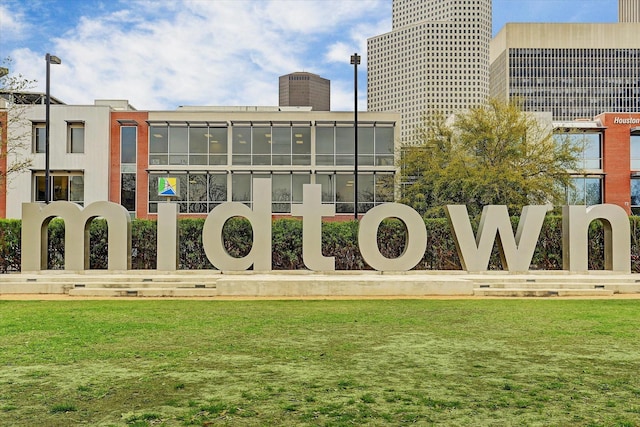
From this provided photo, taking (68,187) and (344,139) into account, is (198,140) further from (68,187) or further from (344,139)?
(344,139)

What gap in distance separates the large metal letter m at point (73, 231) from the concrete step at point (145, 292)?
9.14 ft

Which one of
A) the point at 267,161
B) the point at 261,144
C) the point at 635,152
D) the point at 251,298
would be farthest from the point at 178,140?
the point at 635,152

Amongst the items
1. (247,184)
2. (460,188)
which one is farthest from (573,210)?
(247,184)

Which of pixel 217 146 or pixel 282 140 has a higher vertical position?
pixel 282 140

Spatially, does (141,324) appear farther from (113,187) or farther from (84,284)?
(113,187)

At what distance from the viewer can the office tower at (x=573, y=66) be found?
141m

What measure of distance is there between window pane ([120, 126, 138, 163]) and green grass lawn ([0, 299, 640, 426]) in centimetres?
3038

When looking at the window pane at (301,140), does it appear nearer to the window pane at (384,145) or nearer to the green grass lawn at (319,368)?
the window pane at (384,145)

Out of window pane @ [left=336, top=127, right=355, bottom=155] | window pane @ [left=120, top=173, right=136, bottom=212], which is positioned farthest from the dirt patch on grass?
window pane @ [left=336, top=127, right=355, bottom=155]

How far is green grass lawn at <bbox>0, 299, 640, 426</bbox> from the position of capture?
17.5 feet

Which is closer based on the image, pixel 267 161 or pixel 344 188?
pixel 344 188

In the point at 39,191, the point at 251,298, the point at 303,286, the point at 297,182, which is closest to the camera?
the point at 251,298

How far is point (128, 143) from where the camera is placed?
4150cm

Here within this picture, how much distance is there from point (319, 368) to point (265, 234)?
1157cm
